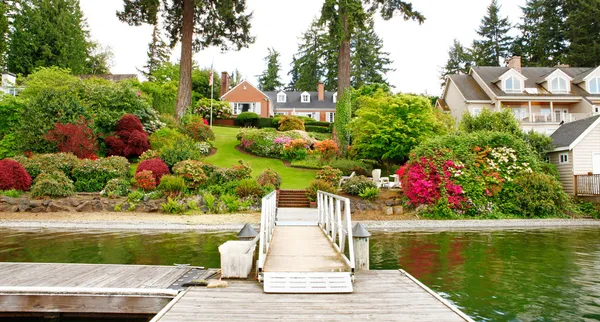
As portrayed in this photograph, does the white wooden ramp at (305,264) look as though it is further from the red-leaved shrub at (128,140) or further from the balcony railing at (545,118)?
the balcony railing at (545,118)

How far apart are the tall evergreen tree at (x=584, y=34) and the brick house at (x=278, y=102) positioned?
98.5 feet

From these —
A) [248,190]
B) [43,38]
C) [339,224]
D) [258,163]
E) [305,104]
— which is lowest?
[339,224]

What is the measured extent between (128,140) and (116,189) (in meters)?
7.04

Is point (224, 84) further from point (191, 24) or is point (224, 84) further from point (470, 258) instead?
point (470, 258)

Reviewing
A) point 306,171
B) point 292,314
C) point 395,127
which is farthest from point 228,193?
point 292,314

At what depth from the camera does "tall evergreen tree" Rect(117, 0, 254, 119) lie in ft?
88.7

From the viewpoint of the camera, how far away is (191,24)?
28094 mm

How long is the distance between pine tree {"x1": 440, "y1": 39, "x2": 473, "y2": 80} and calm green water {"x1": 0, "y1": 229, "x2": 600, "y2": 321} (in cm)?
5058

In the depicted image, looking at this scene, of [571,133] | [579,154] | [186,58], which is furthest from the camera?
[186,58]

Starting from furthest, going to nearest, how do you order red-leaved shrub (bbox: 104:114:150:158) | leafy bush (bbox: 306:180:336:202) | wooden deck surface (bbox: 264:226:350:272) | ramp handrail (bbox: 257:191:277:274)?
red-leaved shrub (bbox: 104:114:150:158) < leafy bush (bbox: 306:180:336:202) < wooden deck surface (bbox: 264:226:350:272) < ramp handrail (bbox: 257:191:277:274)

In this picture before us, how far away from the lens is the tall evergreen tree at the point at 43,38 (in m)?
45.6

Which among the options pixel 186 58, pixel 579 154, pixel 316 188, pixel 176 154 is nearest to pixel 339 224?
pixel 316 188

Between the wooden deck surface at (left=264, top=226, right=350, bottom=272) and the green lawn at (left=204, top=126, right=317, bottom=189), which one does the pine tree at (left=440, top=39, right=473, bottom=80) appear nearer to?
the green lawn at (left=204, top=126, right=317, bottom=189)

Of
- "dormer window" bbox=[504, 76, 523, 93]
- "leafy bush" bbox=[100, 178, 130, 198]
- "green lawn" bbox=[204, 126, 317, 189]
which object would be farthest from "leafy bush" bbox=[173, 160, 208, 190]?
"dormer window" bbox=[504, 76, 523, 93]
